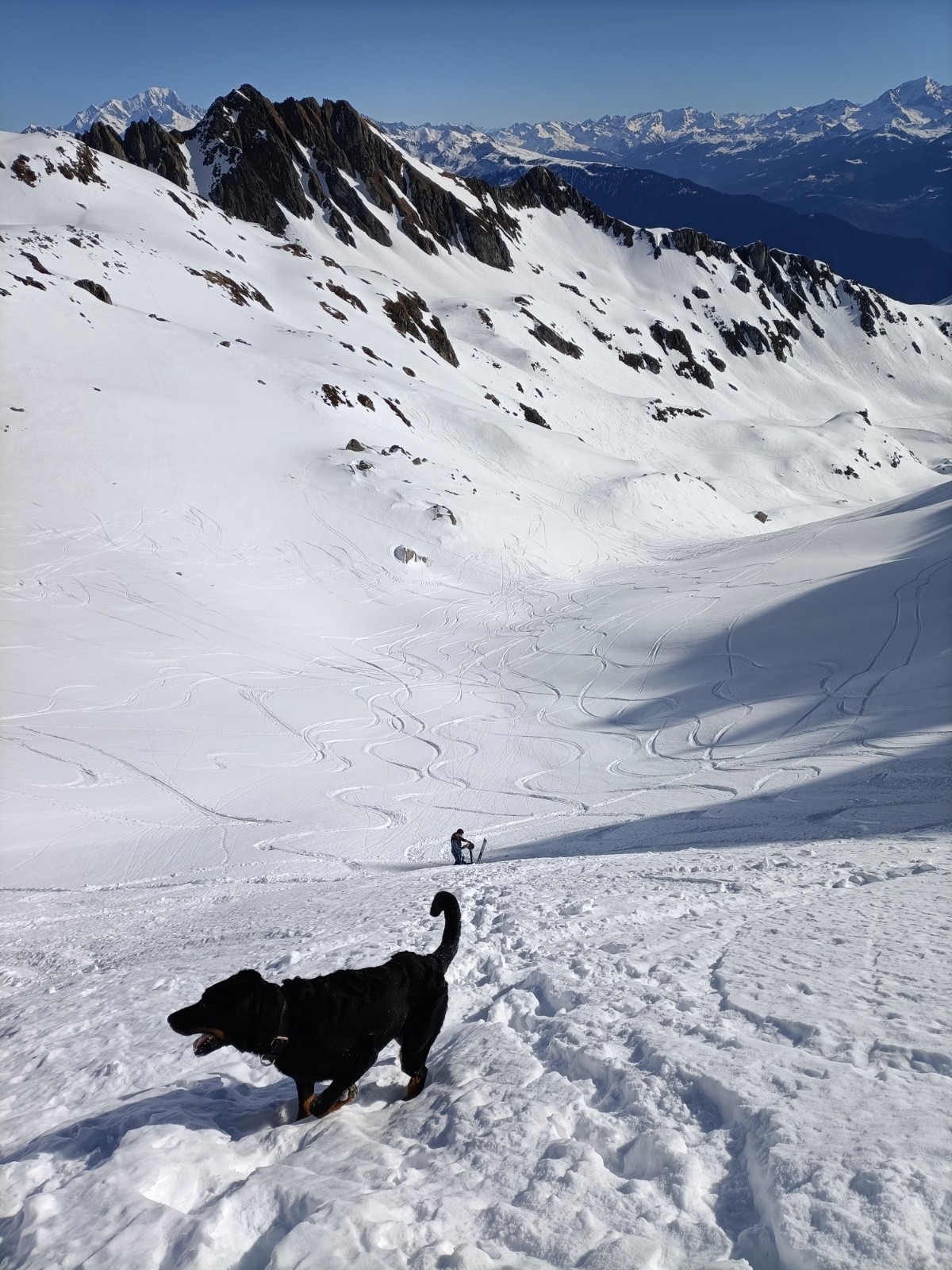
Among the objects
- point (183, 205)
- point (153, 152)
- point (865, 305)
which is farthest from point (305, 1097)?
point (865, 305)

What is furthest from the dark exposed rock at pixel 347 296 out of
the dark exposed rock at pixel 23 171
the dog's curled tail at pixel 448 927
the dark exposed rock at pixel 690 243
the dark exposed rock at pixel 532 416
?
the dark exposed rock at pixel 690 243

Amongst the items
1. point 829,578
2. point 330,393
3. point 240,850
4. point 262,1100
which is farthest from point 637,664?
point 330,393

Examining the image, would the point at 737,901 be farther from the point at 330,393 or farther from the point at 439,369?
the point at 439,369

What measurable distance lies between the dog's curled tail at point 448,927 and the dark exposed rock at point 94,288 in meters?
50.8

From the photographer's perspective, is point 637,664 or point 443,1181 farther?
point 637,664

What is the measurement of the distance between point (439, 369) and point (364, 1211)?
67577 mm

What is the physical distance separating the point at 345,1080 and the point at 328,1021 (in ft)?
1.17

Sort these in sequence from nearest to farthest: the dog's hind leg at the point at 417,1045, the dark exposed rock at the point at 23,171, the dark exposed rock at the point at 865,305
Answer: the dog's hind leg at the point at 417,1045, the dark exposed rock at the point at 23,171, the dark exposed rock at the point at 865,305

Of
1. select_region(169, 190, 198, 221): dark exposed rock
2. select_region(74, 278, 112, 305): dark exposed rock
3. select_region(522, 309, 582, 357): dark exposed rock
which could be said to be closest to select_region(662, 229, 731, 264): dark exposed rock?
select_region(522, 309, 582, 357): dark exposed rock

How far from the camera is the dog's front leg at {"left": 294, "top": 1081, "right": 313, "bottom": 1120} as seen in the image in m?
3.61

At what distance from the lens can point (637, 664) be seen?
22594mm

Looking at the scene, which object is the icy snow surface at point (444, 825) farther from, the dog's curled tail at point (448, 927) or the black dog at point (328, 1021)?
the dog's curled tail at point (448, 927)

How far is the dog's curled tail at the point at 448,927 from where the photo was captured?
414 cm

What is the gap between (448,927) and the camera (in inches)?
167
